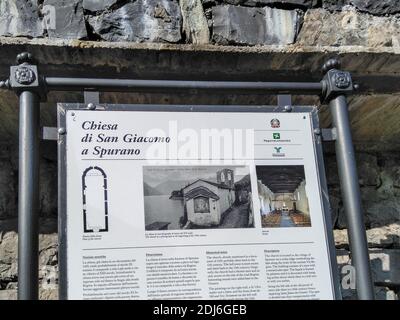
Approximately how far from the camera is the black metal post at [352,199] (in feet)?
6.27

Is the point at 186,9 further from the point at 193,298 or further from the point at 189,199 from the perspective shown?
the point at 193,298

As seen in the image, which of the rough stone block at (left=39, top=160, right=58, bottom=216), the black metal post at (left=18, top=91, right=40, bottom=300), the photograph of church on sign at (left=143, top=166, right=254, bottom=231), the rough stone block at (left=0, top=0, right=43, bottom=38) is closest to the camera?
the black metal post at (left=18, top=91, right=40, bottom=300)

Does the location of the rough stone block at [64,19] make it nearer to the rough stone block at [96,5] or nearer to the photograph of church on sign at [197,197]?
the rough stone block at [96,5]

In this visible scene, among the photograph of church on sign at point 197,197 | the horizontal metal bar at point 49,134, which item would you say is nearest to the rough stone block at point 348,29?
the photograph of church on sign at point 197,197

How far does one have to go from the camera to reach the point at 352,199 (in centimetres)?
200

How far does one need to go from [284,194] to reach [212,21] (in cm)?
A: 71

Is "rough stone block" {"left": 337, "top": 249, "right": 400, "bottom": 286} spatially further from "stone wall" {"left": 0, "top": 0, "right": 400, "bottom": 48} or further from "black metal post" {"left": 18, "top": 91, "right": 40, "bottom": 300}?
"black metal post" {"left": 18, "top": 91, "right": 40, "bottom": 300}

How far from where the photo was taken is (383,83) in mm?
2258

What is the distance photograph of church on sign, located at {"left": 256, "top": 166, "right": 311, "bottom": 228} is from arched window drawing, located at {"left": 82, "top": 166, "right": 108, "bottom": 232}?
1.78 feet

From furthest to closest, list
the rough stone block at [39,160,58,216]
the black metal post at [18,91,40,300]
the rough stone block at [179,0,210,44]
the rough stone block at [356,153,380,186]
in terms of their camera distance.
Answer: the rough stone block at [356,153,380,186], the rough stone block at [39,160,58,216], the rough stone block at [179,0,210,44], the black metal post at [18,91,40,300]

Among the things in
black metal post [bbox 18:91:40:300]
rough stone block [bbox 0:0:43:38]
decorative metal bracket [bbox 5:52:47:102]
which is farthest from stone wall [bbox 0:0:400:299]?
black metal post [bbox 18:91:40:300]

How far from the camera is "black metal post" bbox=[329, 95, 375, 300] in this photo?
1.91 m

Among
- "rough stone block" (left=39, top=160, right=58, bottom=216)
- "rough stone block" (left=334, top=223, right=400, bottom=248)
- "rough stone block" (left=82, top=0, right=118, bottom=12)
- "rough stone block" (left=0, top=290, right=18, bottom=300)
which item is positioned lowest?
"rough stone block" (left=0, top=290, right=18, bottom=300)
